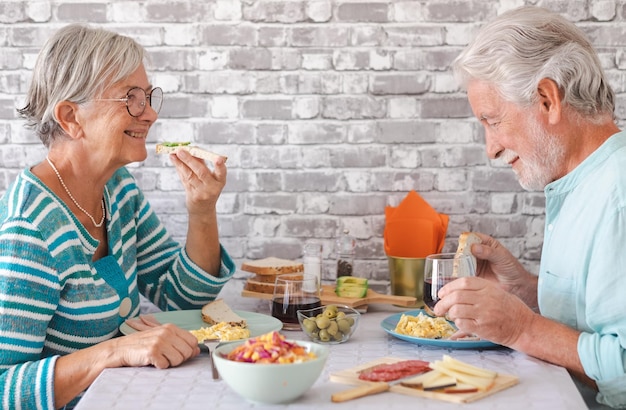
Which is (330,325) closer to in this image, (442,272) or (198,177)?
(442,272)

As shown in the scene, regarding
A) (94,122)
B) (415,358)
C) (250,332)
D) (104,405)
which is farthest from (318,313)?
(94,122)

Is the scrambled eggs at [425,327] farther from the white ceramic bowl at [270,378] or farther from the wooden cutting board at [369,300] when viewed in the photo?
the white ceramic bowl at [270,378]

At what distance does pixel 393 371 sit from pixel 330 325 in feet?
1.14

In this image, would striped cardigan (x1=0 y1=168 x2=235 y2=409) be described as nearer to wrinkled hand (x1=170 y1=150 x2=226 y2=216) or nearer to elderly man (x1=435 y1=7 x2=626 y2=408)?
wrinkled hand (x1=170 y1=150 x2=226 y2=216)

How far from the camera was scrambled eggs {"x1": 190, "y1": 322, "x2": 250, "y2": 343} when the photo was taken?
6.40ft

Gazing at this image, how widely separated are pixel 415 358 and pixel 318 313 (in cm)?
32

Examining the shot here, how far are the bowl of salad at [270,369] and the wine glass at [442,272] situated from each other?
452mm

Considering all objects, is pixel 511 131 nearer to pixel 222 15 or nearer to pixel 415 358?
pixel 415 358

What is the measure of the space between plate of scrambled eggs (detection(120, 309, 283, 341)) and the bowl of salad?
0.42 metres

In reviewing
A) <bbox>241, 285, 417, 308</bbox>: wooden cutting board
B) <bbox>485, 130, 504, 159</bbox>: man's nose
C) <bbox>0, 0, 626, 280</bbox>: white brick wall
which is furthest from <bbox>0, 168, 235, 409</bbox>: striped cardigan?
<bbox>485, 130, 504, 159</bbox>: man's nose

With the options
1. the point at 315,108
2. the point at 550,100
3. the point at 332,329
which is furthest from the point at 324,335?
the point at 315,108

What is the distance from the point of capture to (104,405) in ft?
5.16

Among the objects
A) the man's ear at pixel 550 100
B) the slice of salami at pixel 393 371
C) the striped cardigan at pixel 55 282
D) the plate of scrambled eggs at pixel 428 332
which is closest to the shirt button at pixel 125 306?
the striped cardigan at pixel 55 282

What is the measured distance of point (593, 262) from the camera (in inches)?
71.8
